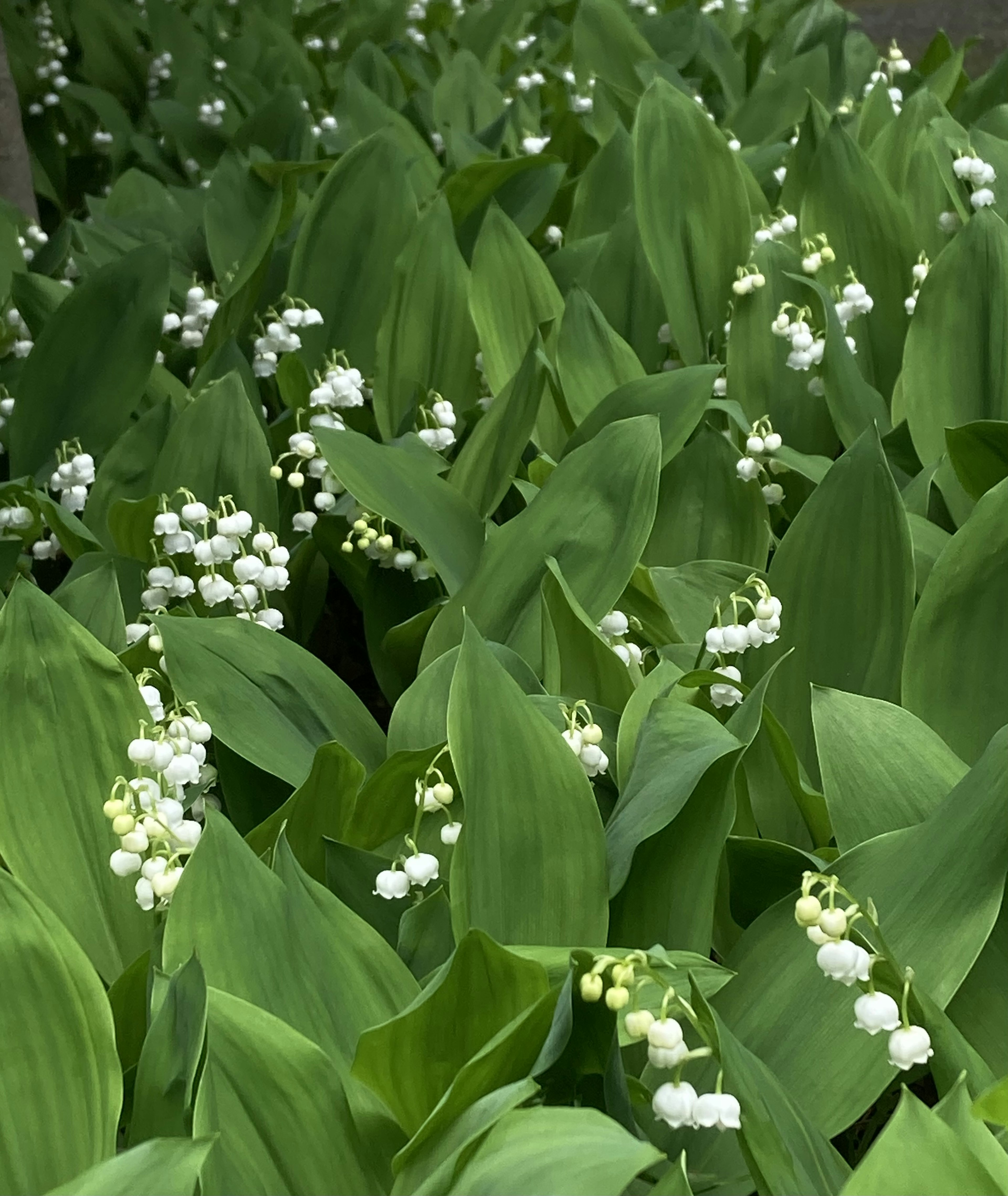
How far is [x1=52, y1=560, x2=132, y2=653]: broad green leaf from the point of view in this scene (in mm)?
1049

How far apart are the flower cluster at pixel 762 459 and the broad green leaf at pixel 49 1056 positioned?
75 centimetres

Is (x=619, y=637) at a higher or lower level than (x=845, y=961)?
lower

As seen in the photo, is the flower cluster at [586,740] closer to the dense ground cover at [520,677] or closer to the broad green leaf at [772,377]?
the dense ground cover at [520,677]

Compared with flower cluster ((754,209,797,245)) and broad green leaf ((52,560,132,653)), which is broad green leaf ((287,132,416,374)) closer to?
flower cluster ((754,209,797,245))

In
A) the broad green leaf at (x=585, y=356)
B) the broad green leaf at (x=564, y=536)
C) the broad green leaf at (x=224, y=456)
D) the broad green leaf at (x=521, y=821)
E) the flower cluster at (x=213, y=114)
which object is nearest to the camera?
the broad green leaf at (x=521, y=821)

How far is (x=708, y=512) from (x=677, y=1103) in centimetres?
72

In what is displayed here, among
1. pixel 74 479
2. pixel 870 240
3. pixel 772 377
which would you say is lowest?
pixel 74 479

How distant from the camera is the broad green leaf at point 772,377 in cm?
138

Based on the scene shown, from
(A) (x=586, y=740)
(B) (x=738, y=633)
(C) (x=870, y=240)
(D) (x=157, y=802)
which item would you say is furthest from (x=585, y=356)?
(D) (x=157, y=802)

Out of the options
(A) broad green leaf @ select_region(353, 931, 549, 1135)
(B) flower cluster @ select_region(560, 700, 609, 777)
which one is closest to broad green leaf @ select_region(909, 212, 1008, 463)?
(B) flower cluster @ select_region(560, 700, 609, 777)

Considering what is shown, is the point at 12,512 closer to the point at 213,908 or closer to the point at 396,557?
the point at 396,557

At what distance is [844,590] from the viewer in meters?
0.98

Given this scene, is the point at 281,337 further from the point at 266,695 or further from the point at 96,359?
Result: the point at 266,695

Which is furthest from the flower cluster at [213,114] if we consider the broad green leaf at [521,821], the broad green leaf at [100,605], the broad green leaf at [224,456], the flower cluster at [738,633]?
the broad green leaf at [521,821]
